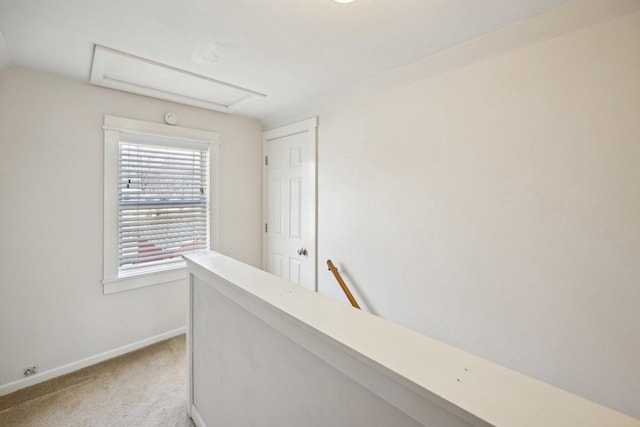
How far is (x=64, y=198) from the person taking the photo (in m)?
2.06

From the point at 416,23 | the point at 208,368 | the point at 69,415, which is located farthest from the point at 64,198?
the point at 416,23

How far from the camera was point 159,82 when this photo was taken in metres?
2.17

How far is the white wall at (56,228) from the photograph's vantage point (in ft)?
6.14

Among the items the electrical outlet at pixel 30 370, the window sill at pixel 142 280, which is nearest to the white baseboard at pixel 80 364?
the electrical outlet at pixel 30 370

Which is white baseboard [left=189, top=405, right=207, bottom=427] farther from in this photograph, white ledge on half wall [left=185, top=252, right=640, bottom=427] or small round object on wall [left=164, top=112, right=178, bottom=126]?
small round object on wall [left=164, top=112, right=178, bottom=126]

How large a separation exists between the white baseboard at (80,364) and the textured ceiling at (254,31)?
7.16ft

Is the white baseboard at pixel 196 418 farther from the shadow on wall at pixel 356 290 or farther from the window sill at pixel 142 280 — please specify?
the shadow on wall at pixel 356 290

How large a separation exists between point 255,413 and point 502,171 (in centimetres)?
169

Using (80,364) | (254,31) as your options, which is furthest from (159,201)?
(254,31)

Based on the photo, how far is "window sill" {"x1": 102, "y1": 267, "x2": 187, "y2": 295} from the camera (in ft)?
7.45

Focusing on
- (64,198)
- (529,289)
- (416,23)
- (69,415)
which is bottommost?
(69,415)

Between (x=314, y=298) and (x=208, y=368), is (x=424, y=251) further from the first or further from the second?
(x=208, y=368)

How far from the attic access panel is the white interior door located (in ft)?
1.92

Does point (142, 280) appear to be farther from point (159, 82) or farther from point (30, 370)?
point (159, 82)
